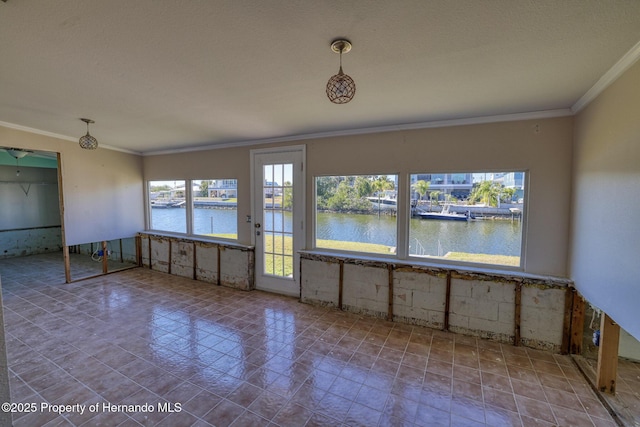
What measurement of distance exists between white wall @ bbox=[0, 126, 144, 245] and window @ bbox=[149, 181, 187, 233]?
0.27 metres

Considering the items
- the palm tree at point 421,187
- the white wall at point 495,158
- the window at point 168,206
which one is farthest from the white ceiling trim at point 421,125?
the window at point 168,206

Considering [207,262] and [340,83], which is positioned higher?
[340,83]

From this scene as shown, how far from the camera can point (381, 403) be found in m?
2.13

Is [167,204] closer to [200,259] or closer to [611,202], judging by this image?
[200,259]

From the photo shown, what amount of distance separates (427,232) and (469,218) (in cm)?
51

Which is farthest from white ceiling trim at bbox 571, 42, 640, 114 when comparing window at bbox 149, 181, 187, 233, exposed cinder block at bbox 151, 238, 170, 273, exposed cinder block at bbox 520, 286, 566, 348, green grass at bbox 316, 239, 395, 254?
exposed cinder block at bbox 151, 238, 170, 273

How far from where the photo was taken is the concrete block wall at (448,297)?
288cm

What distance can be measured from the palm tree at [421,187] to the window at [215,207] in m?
3.04

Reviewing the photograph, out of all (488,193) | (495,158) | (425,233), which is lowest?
(425,233)

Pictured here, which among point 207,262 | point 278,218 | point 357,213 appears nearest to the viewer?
point 357,213

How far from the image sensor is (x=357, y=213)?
3928 mm

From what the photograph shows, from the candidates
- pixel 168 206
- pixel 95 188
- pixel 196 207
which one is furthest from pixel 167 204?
pixel 95 188

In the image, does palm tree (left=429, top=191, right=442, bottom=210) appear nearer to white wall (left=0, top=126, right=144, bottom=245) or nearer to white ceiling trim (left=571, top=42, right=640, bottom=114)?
white ceiling trim (left=571, top=42, right=640, bottom=114)

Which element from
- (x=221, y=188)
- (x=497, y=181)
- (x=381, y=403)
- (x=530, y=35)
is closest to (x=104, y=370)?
(x=381, y=403)
